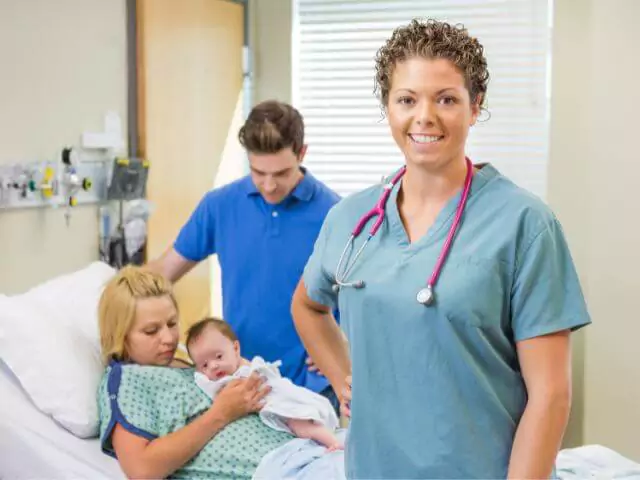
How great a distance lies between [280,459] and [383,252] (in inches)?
30.7

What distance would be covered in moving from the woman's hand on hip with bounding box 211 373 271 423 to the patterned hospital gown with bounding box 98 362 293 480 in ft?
0.10

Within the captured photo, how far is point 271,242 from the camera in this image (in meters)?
2.38

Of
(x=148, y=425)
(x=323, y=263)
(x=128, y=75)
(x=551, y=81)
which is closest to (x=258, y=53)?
(x=128, y=75)

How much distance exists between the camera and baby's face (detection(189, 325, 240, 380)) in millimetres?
2105

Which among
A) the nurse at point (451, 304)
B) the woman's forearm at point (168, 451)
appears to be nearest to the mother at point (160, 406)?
the woman's forearm at point (168, 451)

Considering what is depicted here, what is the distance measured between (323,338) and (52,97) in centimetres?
142

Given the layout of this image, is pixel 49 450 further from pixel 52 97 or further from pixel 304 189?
pixel 52 97

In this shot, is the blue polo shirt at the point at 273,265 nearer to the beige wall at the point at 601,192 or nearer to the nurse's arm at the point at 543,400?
the nurse's arm at the point at 543,400

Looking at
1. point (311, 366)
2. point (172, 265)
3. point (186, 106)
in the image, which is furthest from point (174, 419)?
point (186, 106)

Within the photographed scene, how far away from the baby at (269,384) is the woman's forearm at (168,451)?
0.12m

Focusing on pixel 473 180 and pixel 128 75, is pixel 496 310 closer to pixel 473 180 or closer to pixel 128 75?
pixel 473 180

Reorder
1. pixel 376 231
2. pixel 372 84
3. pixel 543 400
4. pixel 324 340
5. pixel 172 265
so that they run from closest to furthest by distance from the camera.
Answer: pixel 543 400 → pixel 376 231 → pixel 324 340 → pixel 172 265 → pixel 372 84

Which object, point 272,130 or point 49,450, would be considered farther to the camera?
point 272,130

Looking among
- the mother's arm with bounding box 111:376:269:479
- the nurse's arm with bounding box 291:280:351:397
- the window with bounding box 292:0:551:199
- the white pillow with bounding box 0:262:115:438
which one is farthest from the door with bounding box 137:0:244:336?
the nurse's arm with bounding box 291:280:351:397
